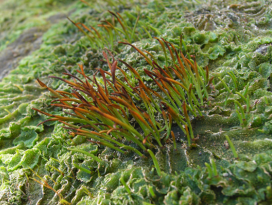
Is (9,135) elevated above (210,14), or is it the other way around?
(210,14)

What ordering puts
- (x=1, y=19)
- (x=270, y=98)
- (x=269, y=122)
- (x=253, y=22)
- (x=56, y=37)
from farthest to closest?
(x=1, y=19), (x=56, y=37), (x=253, y=22), (x=270, y=98), (x=269, y=122)

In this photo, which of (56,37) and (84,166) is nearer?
(84,166)

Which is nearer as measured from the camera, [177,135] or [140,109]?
[140,109]

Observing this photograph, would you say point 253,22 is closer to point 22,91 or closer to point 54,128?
point 54,128

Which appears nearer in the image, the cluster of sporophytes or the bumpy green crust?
the bumpy green crust

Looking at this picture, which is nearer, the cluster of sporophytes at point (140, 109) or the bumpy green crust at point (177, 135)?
the bumpy green crust at point (177, 135)

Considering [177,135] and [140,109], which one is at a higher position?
[140,109]

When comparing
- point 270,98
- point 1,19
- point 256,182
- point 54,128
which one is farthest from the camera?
point 1,19

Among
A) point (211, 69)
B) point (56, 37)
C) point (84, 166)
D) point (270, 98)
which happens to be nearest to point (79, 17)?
point (56, 37)
